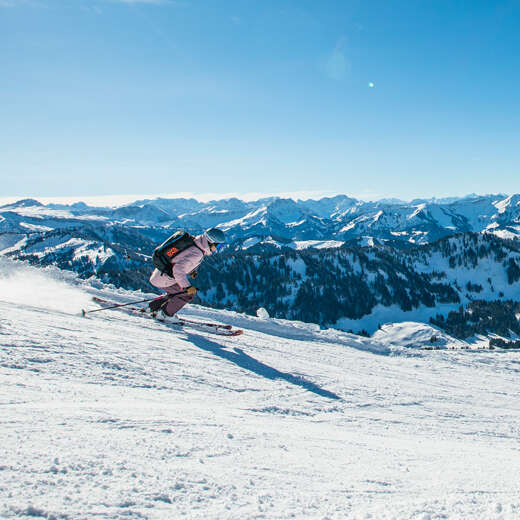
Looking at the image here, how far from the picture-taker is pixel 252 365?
9516 mm

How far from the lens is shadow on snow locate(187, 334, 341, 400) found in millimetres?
8419

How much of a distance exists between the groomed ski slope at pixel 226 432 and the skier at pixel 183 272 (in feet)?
3.56

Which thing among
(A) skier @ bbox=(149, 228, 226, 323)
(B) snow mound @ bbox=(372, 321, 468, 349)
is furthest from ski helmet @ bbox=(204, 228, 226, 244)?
(B) snow mound @ bbox=(372, 321, 468, 349)

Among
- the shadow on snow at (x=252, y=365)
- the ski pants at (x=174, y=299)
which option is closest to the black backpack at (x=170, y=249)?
the ski pants at (x=174, y=299)

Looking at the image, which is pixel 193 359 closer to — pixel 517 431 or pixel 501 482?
pixel 501 482

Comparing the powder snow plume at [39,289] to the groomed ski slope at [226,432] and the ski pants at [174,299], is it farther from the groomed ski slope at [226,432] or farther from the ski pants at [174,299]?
the ski pants at [174,299]

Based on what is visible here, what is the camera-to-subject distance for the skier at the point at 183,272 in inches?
448

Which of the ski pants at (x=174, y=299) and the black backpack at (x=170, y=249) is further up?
the black backpack at (x=170, y=249)

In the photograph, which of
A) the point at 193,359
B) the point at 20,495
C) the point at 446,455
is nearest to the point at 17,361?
the point at 193,359

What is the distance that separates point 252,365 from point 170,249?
4391mm

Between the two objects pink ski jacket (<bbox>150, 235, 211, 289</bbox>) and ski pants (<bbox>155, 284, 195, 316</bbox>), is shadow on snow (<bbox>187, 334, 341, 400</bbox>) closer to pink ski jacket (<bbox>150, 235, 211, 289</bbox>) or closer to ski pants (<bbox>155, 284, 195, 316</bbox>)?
ski pants (<bbox>155, 284, 195, 316</bbox>)

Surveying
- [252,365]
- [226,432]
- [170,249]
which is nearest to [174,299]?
[170,249]

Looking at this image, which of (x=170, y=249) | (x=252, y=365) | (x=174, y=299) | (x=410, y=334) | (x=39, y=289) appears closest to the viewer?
(x=252, y=365)

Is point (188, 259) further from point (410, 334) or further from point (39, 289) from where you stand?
point (410, 334)
